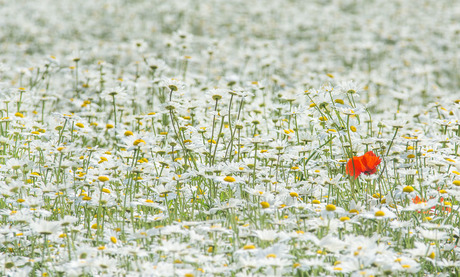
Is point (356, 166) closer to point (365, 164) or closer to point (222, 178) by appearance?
point (365, 164)

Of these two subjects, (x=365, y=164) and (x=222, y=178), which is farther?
(x=365, y=164)

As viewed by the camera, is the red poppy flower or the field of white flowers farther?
the red poppy flower

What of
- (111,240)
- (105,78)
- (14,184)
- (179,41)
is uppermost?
(179,41)

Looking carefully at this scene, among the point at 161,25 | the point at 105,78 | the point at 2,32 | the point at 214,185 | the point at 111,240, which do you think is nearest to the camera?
the point at 111,240

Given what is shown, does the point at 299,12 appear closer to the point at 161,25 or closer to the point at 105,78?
the point at 161,25

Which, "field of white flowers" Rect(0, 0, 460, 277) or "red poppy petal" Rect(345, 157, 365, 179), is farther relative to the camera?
"red poppy petal" Rect(345, 157, 365, 179)

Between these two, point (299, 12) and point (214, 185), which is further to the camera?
point (299, 12)

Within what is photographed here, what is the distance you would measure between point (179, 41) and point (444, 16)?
11.1 meters

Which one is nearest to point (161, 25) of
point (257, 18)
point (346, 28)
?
point (257, 18)

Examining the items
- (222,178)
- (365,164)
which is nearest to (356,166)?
(365,164)

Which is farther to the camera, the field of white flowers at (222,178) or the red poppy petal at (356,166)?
the red poppy petal at (356,166)

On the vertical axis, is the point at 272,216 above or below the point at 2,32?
below

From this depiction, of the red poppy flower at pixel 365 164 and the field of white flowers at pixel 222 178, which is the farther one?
the red poppy flower at pixel 365 164

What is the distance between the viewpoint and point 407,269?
8.78ft
